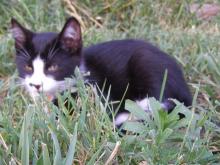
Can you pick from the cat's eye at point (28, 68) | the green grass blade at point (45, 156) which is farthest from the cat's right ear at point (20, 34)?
the green grass blade at point (45, 156)

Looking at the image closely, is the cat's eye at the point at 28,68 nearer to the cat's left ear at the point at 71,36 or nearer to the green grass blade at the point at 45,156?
the cat's left ear at the point at 71,36

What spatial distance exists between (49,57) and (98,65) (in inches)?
11.8

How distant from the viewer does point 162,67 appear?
286 cm

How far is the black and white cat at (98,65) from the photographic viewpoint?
2.77 metres

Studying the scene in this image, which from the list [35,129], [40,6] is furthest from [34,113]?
[40,6]

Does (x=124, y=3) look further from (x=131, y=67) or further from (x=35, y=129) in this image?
(x=35, y=129)

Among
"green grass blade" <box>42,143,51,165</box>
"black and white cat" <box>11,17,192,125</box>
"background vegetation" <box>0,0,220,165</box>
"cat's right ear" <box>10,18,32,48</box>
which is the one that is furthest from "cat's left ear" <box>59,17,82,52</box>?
"green grass blade" <box>42,143,51,165</box>

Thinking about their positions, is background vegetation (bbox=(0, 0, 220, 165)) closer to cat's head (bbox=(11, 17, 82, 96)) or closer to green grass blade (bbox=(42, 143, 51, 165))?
green grass blade (bbox=(42, 143, 51, 165))

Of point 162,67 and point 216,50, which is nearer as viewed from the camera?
point 162,67

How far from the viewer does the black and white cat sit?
277 centimetres

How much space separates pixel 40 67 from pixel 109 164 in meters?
1.16

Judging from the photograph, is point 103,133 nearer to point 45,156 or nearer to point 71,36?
point 45,156

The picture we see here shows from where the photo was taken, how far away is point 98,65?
2955 millimetres

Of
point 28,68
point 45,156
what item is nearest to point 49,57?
point 28,68
